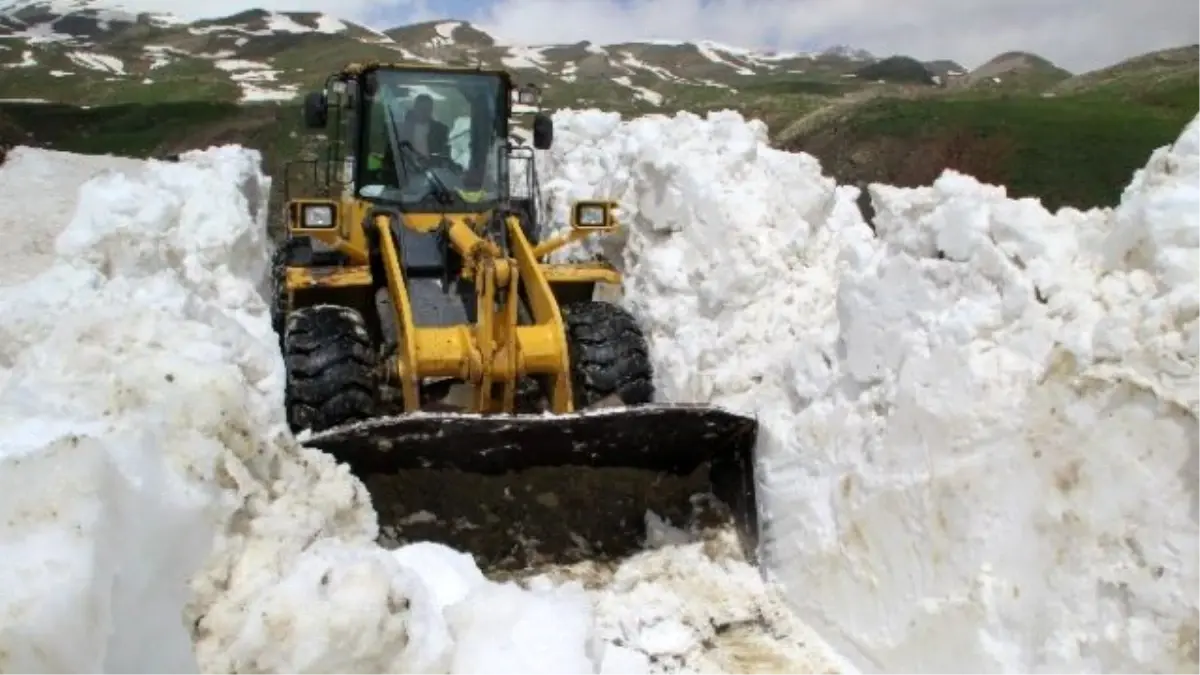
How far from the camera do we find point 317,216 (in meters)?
6.71

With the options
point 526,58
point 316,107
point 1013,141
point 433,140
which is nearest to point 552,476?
point 433,140

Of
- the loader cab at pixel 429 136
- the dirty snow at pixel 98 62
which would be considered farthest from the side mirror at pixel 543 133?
the dirty snow at pixel 98 62

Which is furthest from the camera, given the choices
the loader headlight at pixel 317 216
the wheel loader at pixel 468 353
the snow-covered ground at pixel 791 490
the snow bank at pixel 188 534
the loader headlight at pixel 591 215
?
the loader headlight at pixel 591 215

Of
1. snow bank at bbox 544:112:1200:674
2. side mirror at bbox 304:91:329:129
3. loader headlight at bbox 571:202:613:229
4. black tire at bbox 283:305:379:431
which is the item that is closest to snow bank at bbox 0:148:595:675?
black tire at bbox 283:305:379:431

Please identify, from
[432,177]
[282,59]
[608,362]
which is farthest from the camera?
[282,59]

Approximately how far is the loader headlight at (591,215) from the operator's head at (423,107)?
42.9 inches

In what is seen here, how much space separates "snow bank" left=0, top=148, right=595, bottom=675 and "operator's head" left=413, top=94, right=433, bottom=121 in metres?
2.42

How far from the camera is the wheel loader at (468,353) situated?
5023 mm

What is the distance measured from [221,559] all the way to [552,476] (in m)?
2.00

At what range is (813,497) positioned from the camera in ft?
15.8

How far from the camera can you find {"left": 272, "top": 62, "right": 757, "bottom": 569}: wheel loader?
5.02 metres

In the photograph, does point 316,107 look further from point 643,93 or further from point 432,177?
point 643,93

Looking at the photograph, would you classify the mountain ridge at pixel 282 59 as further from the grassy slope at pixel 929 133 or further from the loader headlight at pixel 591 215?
the loader headlight at pixel 591 215

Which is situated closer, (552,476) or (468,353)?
(552,476)
